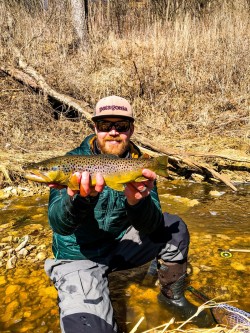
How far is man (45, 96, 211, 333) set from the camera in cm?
237

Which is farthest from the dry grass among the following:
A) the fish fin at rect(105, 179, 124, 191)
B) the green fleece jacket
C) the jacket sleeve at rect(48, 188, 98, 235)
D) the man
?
the fish fin at rect(105, 179, 124, 191)

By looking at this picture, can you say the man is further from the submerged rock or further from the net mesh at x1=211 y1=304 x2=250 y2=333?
the submerged rock

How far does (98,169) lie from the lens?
2.38m

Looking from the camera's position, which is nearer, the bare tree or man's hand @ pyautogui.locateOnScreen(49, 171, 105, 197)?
man's hand @ pyautogui.locateOnScreen(49, 171, 105, 197)

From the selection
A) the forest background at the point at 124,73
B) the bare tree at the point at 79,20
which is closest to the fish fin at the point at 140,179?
the forest background at the point at 124,73

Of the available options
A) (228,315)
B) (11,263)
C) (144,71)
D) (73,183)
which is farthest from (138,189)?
(144,71)

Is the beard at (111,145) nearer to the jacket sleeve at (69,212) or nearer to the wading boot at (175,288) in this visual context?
the jacket sleeve at (69,212)

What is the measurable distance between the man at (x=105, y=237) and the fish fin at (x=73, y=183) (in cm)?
3

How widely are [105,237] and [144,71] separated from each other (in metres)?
7.52

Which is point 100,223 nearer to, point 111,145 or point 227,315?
point 111,145

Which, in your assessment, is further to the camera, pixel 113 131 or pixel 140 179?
pixel 113 131

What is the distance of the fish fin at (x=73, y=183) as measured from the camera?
2260 mm

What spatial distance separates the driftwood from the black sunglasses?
11.5 ft

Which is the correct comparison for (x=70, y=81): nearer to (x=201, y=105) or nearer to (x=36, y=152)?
(x=36, y=152)
